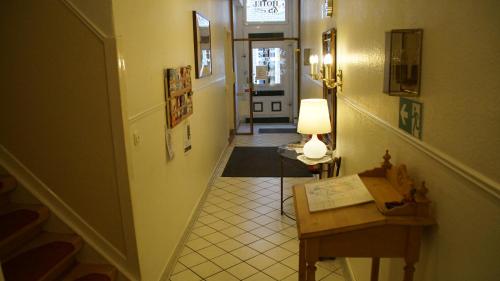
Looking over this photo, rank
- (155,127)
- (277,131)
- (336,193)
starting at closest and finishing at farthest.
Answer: (336,193)
(155,127)
(277,131)

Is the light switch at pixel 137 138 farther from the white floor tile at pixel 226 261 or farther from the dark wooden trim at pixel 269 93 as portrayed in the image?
the dark wooden trim at pixel 269 93

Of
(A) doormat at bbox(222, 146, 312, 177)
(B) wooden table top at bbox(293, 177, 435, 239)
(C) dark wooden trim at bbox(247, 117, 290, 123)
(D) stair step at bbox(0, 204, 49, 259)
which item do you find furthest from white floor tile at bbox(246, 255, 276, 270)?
(C) dark wooden trim at bbox(247, 117, 290, 123)

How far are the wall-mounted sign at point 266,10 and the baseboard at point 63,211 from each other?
23.3 feet

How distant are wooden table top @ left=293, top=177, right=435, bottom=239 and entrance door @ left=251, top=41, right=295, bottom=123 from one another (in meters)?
6.87

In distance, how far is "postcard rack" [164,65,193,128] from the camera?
2.92 metres

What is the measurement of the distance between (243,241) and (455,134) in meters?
2.53

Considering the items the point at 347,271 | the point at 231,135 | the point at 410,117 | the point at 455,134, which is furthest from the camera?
the point at 231,135

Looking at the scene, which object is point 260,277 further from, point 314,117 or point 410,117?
point 410,117

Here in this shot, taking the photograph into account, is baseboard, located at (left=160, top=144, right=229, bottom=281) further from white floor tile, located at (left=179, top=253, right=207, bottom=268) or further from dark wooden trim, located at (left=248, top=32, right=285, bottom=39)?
dark wooden trim, located at (left=248, top=32, right=285, bottom=39)

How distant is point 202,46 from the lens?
432cm

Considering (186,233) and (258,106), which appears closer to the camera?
(186,233)

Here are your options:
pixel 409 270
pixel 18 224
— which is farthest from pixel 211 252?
pixel 409 270

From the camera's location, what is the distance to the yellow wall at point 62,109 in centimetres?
203

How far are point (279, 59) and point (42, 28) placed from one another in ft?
22.9
